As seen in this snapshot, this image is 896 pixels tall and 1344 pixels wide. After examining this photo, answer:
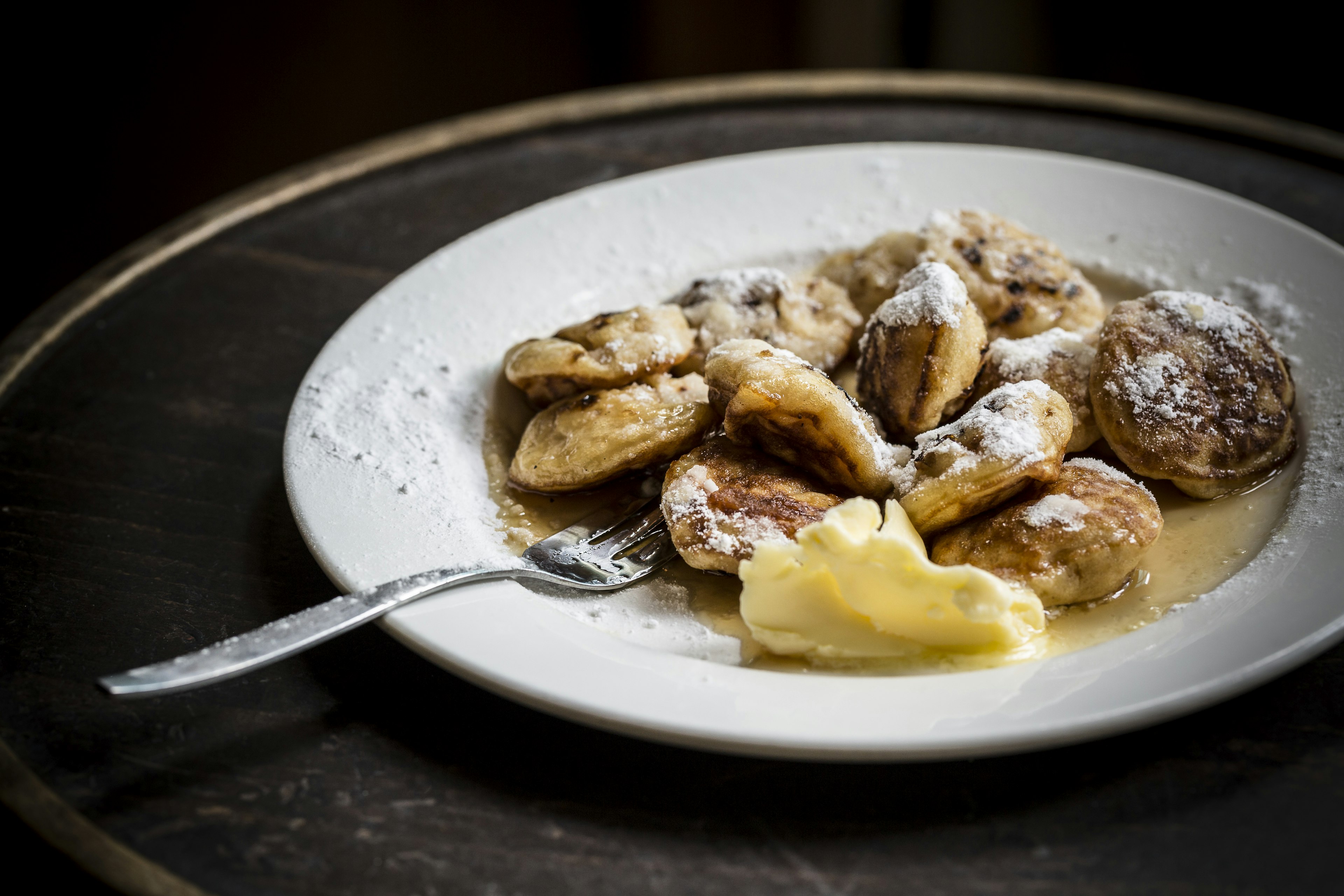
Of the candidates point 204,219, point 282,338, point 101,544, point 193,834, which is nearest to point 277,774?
point 193,834

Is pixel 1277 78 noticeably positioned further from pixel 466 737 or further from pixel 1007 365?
pixel 466 737

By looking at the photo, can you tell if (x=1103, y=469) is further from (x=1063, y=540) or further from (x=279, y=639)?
(x=279, y=639)

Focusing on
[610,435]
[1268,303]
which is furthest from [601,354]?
[1268,303]

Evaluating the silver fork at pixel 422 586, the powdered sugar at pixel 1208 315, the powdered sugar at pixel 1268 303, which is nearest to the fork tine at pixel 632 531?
the silver fork at pixel 422 586

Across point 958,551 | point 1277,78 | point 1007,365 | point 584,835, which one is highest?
point 1277,78

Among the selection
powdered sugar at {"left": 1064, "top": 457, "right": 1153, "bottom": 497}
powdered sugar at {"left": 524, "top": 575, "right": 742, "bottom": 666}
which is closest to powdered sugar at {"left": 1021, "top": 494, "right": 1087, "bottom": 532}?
Answer: powdered sugar at {"left": 1064, "top": 457, "right": 1153, "bottom": 497}

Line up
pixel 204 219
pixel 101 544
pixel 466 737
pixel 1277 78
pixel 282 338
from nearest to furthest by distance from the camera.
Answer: pixel 466 737 < pixel 101 544 < pixel 282 338 < pixel 204 219 < pixel 1277 78
